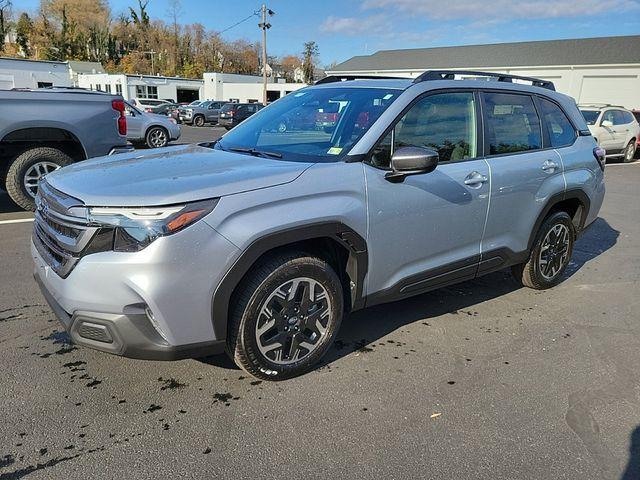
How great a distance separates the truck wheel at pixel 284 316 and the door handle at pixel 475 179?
50.6 inches

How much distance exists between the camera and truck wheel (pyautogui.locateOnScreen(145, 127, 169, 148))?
17.0 metres

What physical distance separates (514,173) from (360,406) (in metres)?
2.28

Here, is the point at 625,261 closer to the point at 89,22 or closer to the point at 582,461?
the point at 582,461

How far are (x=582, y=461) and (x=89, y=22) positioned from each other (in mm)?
104789

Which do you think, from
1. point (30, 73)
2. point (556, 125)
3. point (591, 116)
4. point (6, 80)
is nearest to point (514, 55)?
point (591, 116)

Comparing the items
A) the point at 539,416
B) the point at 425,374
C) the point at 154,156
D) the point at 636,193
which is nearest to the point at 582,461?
the point at 539,416

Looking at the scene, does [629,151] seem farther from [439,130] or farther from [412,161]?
[412,161]

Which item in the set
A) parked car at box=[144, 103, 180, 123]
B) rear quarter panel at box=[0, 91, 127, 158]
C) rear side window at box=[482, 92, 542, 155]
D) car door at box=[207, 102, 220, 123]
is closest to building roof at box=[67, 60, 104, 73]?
parked car at box=[144, 103, 180, 123]

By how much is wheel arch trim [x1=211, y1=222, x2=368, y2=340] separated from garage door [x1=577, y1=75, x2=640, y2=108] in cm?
3843

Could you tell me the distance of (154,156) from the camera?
3.45 m

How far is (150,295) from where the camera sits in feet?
8.03

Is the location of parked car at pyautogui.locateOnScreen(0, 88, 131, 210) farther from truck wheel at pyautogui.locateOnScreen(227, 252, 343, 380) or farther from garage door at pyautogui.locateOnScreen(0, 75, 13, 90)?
garage door at pyautogui.locateOnScreen(0, 75, 13, 90)

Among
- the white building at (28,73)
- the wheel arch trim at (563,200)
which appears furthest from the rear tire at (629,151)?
the white building at (28,73)

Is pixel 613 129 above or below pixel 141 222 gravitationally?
below
